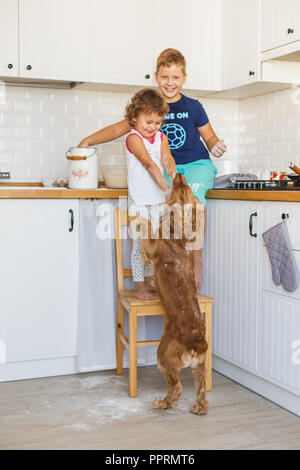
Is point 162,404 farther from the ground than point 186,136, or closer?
closer

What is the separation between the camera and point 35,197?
9.66 ft

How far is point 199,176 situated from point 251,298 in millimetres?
726

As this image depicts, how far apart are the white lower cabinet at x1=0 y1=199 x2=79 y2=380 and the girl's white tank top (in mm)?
372

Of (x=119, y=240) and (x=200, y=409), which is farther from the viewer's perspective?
(x=119, y=240)

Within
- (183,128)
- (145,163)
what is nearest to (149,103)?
(145,163)

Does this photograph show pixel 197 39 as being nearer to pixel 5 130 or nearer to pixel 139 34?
pixel 139 34

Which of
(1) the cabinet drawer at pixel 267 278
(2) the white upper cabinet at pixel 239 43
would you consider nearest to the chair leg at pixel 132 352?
(1) the cabinet drawer at pixel 267 278

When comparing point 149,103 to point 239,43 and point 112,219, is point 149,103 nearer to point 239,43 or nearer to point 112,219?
point 112,219

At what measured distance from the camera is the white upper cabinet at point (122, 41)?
3.46 meters

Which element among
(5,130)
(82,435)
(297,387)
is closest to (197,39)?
(5,130)

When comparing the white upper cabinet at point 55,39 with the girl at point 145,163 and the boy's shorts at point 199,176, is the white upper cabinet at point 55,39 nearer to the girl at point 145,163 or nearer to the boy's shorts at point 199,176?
the girl at point 145,163

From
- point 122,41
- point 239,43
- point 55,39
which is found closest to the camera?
point 55,39

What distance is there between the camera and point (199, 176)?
3.12m

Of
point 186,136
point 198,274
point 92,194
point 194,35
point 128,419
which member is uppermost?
point 194,35
